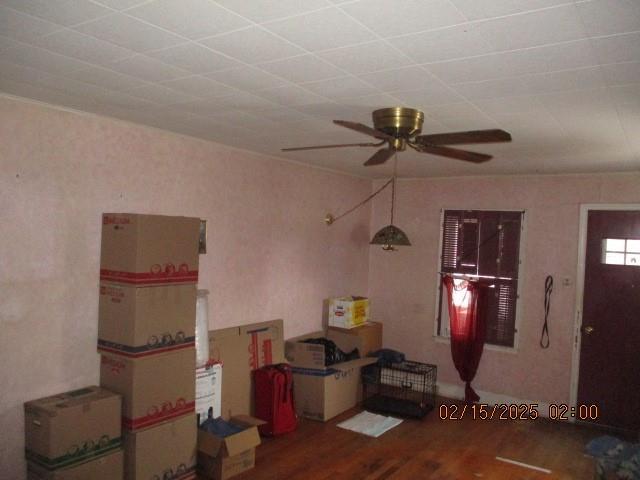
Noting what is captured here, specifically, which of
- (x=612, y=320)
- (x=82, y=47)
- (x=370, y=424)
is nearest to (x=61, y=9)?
(x=82, y=47)

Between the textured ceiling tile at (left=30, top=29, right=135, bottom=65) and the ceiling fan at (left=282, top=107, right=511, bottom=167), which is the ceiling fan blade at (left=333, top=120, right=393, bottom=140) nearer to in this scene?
the ceiling fan at (left=282, top=107, right=511, bottom=167)

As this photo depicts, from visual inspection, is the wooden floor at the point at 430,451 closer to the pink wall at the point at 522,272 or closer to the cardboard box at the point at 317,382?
the cardboard box at the point at 317,382

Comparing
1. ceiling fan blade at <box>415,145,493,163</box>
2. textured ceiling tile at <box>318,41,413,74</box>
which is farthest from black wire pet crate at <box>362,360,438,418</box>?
textured ceiling tile at <box>318,41,413,74</box>

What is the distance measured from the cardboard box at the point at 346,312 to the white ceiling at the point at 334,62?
2389 millimetres

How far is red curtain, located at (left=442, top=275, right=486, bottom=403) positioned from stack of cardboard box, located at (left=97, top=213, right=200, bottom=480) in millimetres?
2930

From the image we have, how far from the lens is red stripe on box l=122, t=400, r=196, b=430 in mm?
3051

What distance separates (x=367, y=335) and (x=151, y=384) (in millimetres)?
2739

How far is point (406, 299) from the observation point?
229 inches

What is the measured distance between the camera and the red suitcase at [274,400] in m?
4.14

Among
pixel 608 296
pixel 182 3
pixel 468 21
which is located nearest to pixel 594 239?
pixel 608 296

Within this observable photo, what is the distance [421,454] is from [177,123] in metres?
3.05

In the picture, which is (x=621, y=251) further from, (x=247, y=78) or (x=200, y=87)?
(x=200, y=87)

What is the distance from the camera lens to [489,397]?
17.3 ft

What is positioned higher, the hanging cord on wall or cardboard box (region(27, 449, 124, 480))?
the hanging cord on wall
